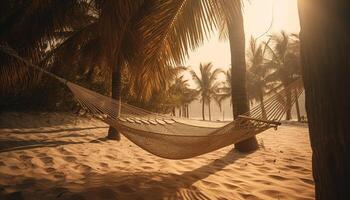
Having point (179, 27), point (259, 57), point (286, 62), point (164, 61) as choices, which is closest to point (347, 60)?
point (179, 27)

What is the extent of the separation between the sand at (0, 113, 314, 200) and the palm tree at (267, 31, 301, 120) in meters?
11.0

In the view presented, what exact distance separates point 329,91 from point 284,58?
14479 mm

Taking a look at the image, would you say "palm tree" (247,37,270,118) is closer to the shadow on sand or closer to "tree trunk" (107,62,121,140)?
"tree trunk" (107,62,121,140)

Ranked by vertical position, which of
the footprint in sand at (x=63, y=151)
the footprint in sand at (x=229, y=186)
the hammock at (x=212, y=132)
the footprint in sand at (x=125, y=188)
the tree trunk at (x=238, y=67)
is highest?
the tree trunk at (x=238, y=67)

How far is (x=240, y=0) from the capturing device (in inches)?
89.6

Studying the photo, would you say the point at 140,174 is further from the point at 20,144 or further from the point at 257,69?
the point at 257,69

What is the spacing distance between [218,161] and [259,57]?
13.5 metres

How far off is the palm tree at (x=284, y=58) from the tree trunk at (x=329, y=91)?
1364 cm

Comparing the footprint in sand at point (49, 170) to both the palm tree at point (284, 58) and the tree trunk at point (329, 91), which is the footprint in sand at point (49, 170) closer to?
the tree trunk at point (329, 91)

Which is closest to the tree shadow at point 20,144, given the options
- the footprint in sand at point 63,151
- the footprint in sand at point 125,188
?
the footprint in sand at point 63,151

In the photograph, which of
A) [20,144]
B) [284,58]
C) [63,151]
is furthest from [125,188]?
[284,58]

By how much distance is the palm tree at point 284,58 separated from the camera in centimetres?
1345

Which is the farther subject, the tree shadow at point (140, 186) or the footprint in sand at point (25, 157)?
the footprint in sand at point (25, 157)

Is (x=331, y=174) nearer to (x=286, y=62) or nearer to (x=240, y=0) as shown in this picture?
(x=240, y=0)
